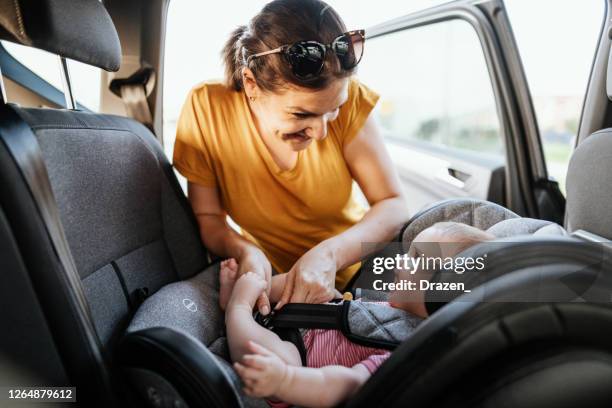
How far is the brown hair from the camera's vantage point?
3.23ft

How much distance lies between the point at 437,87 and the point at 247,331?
2.06m

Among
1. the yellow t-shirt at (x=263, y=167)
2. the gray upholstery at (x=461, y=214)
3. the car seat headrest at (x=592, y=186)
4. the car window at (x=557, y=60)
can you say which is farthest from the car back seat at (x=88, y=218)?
the car window at (x=557, y=60)

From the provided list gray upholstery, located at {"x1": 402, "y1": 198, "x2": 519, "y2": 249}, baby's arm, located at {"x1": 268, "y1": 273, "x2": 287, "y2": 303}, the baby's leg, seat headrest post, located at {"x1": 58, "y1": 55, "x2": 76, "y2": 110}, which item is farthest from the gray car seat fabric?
seat headrest post, located at {"x1": 58, "y1": 55, "x2": 76, "y2": 110}

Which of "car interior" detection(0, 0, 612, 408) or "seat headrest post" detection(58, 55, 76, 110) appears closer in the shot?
"car interior" detection(0, 0, 612, 408)

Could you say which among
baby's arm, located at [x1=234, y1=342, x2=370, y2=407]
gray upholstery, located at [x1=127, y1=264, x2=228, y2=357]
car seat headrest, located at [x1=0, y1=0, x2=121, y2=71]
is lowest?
gray upholstery, located at [x1=127, y1=264, x2=228, y2=357]

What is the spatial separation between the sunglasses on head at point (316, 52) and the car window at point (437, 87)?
0.42 m

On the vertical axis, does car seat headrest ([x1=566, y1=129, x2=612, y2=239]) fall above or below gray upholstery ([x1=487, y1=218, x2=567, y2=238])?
above

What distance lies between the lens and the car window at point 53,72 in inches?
55.0

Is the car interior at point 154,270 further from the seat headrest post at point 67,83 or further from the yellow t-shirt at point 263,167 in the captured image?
the yellow t-shirt at point 263,167

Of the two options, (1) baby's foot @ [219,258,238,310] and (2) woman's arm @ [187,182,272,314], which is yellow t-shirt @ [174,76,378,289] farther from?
(1) baby's foot @ [219,258,238,310]

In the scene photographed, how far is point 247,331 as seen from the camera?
0.88 m

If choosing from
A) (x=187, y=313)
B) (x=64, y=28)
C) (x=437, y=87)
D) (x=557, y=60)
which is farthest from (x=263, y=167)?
(x=437, y=87)

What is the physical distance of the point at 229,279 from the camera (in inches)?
43.6

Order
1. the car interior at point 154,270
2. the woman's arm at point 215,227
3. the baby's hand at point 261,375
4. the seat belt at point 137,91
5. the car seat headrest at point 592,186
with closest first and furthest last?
the car interior at point 154,270
the baby's hand at point 261,375
the car seat headrest at point 592,186
the woman's arm at point 215,227
the seat belt at point 137,91
